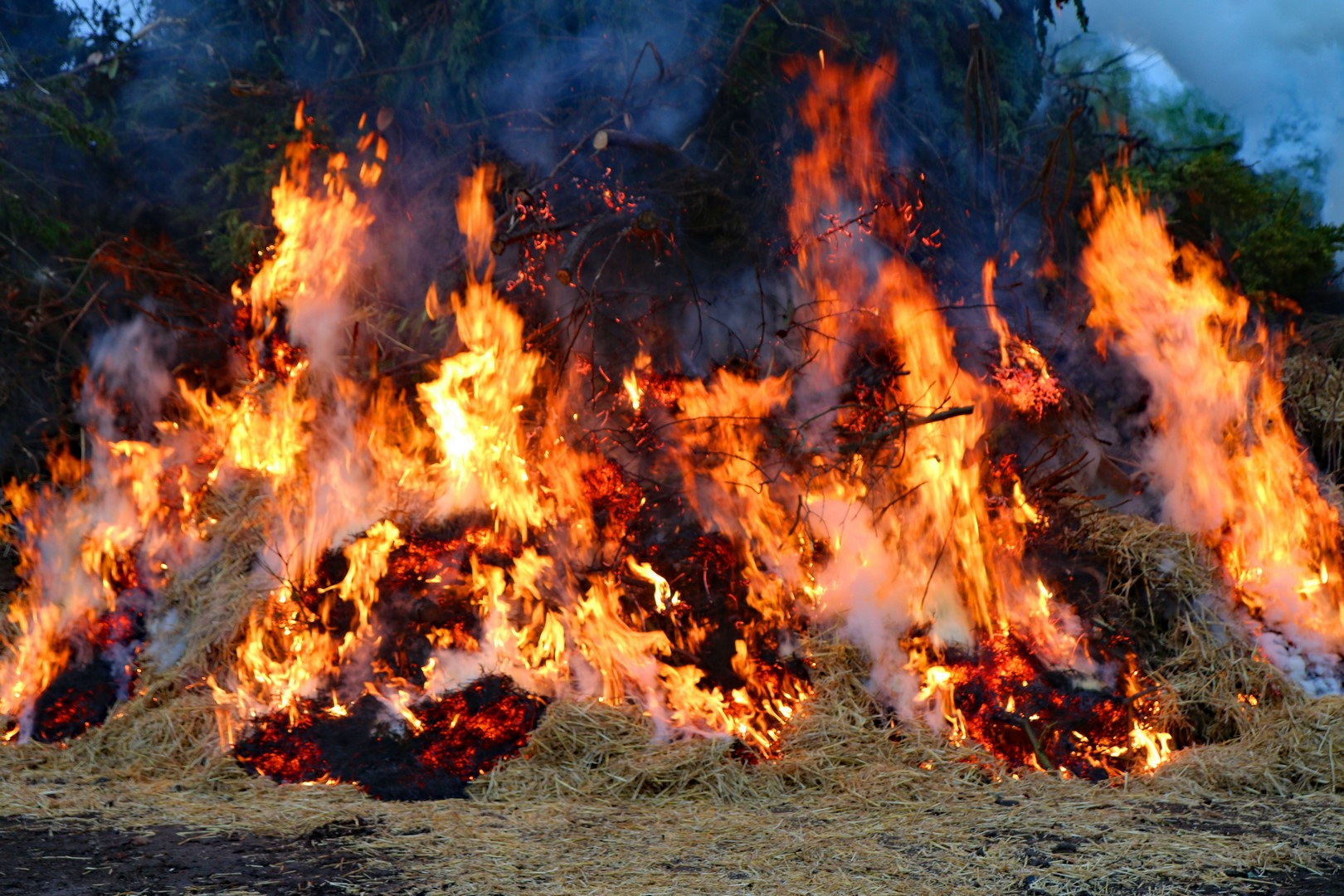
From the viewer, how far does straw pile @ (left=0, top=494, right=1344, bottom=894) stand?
11.1 ft

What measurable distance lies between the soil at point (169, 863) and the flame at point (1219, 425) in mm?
4466

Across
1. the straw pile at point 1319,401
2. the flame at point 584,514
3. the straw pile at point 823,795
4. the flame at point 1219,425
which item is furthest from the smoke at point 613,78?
the straw pile at point 1319,401

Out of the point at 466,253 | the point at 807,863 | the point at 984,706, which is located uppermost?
the point at 466,253

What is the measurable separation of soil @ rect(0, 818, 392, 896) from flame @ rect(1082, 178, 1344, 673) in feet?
14.7

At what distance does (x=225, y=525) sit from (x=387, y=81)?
2908 millimetres

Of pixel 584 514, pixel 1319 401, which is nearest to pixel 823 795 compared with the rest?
pixel 584 514

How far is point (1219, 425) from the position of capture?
237 inches

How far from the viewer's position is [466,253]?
6531mm

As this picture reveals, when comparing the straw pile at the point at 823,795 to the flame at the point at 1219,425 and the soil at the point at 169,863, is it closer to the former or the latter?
the soil at the point at 169,863

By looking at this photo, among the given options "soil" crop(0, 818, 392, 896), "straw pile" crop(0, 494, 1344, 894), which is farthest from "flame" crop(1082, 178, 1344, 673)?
"soil" crop(0, 818, 392, 896)

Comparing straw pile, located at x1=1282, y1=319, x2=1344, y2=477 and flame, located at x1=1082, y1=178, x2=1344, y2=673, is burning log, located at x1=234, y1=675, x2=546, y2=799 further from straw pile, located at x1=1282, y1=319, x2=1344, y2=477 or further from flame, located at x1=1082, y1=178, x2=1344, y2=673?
straw pile, located at x1=1282, y1=319, x2=1344, y2=477

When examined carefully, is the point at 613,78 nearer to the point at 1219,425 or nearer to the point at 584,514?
the point at 584,514

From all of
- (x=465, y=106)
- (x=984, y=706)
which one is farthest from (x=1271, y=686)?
(x=465, y=106)

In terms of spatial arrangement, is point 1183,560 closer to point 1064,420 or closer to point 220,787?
point 1064,420
